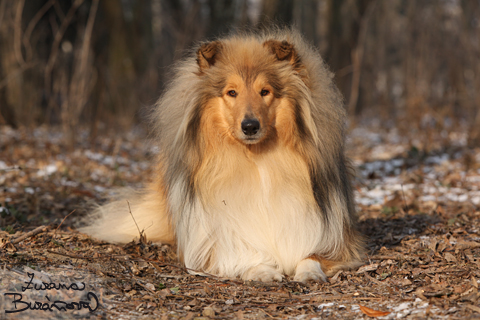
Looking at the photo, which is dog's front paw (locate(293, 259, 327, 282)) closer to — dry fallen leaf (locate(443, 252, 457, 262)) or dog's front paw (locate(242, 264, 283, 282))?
dog's front paw (locate(242, 264, 283, 282))

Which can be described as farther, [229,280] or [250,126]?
[229,280]

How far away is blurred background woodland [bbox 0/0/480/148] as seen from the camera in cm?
880

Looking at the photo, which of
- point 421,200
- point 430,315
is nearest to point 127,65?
point 421,200

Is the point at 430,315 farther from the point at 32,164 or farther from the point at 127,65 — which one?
the point at 127,65

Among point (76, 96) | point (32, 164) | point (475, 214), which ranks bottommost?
point (475, 214)

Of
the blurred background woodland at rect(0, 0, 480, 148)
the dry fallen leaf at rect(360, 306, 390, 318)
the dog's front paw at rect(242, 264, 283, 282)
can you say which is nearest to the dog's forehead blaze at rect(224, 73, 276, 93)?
the dog's front paw at rect(242, 264, 283, 282)

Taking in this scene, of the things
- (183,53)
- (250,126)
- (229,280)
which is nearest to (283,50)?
(250,126)

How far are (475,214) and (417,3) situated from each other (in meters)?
10.2

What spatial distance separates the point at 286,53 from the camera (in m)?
3.84

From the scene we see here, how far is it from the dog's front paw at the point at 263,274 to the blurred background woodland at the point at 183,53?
2905 mm

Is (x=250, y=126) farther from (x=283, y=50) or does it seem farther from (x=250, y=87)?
(x=283, y=50)

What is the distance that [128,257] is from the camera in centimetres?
393

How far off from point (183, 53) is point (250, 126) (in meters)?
2.49

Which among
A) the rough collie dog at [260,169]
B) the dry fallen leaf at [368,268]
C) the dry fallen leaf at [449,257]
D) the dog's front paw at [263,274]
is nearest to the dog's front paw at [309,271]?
the rough collie dog at [260,169]
